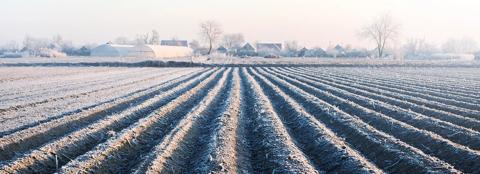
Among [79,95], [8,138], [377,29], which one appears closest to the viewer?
[8,138]

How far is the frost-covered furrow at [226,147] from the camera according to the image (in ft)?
25.5

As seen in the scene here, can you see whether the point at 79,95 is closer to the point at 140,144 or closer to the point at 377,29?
the point at 140,144

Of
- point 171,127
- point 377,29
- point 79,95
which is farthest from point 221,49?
point 171,127

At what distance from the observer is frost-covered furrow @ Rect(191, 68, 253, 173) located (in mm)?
7758

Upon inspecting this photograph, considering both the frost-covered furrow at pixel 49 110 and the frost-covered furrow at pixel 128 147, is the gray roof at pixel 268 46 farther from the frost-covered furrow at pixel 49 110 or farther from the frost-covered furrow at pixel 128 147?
the frost-covered furrow at pixel 128 147

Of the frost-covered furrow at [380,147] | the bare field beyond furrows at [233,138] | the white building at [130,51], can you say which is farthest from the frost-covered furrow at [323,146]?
the white building at [130,51]

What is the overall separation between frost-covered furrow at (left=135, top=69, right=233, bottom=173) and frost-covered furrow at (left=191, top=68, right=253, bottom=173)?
11 cm

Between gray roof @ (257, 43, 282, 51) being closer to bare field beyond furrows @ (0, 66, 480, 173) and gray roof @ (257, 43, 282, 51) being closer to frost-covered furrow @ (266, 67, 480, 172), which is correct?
bare field beyond furrows @ (0, 66, 480, 173)

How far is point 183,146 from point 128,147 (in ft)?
3.37

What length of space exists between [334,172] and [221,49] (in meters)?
105

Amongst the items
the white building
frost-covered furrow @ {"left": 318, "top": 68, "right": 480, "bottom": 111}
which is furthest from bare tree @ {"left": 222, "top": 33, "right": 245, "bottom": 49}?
frost-covered furrow @ {"left": 318, "top": 68, "right": 480, "bottom": 111}

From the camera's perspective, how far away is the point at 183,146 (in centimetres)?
945

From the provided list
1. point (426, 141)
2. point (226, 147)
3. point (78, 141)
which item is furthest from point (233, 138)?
point (426, 141)

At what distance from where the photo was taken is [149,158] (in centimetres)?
816
